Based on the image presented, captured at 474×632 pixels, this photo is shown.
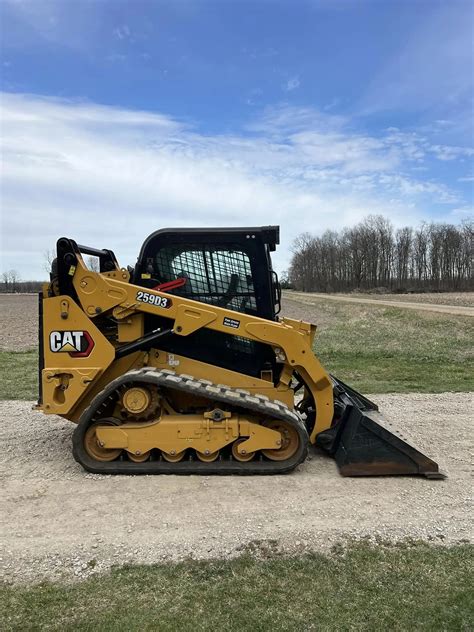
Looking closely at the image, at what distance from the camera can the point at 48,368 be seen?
19.4ft

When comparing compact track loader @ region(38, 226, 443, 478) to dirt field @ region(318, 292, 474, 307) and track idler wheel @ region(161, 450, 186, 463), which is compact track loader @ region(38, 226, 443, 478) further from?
dirt field @ region(318, 292, 474, 307)

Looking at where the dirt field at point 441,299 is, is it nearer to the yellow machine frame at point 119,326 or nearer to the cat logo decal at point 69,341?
the yellow machine frame at point 119,326

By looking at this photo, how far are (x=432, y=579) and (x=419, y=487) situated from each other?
5.71 feet

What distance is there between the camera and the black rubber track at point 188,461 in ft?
18.2

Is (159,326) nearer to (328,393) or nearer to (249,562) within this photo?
(328,393)

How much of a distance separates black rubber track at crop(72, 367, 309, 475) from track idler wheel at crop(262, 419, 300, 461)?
0.18 feet

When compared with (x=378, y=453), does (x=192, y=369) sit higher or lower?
higher

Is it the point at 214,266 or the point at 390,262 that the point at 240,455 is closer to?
the point at 214,266

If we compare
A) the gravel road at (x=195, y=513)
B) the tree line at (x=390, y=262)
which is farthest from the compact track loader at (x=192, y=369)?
the tree line at (x=390, y=262)

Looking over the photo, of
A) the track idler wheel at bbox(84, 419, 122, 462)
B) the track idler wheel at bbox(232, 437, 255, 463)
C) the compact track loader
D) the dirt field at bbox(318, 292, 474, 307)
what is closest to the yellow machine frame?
the compact track loader

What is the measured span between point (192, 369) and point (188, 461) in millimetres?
1070

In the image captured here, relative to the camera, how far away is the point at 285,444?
5734mm

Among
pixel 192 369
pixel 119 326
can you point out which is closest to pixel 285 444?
pixel 192 369

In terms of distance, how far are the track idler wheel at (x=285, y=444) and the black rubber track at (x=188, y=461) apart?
0.18 ft
